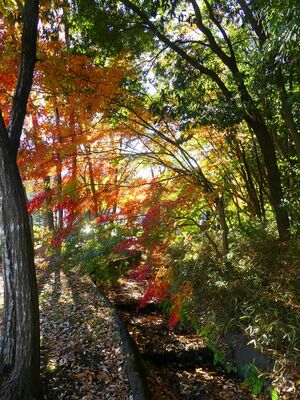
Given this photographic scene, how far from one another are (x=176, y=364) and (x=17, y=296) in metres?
Result: 3.32

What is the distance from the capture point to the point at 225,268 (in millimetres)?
6172

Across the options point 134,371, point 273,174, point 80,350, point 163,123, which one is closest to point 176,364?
point 134,371

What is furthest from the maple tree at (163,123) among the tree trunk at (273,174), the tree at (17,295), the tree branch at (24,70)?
the tree at (17,295)

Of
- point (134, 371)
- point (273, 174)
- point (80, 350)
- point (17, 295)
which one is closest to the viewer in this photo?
point (17, 295)

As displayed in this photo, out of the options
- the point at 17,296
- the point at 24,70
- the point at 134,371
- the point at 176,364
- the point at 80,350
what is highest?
the point at 24,70

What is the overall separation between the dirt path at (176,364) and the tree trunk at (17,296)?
177 cm

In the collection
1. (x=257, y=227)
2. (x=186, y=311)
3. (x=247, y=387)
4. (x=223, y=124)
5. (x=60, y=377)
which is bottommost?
(x=247, y=387)

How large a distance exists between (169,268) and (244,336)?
97.9 inches

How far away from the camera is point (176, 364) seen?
570 cm

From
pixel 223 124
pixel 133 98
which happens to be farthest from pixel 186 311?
pixel 133 98

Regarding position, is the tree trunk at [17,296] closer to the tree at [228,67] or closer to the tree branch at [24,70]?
the tree branch at [24,70]

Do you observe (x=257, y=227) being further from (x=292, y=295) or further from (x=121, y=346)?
(x=121, y=346)

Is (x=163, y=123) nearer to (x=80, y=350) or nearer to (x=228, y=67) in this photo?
(x=228, y=67)

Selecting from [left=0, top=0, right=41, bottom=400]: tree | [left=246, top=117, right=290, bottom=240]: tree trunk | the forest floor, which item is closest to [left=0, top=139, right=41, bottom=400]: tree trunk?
[left=0, top=0, right=41, bottom=400]: tree
